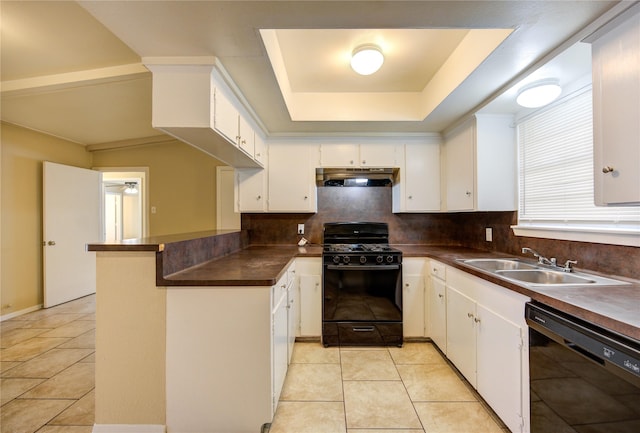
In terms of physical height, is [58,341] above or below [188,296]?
below

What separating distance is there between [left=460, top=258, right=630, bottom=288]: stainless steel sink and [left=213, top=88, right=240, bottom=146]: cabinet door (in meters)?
2.04

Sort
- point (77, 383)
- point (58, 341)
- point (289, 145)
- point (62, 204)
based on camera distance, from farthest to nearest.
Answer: point (62, 204)
point (289, 145)
point (58, 341)
point (77, 383)

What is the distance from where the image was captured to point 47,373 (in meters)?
2.12

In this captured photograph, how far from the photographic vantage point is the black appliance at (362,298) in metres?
2.56

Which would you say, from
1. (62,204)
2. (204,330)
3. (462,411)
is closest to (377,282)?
(462,411)

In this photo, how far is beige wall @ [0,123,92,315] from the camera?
325 centimetres

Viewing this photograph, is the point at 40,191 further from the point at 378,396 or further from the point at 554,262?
the point at 554,262

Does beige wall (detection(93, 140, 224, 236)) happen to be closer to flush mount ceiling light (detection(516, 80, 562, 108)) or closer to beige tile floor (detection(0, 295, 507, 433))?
beige tile floor (detection(0, 295, 507, 433))

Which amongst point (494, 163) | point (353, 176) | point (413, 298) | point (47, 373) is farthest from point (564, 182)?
point (47, 373)

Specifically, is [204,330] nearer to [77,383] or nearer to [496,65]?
[77,383]

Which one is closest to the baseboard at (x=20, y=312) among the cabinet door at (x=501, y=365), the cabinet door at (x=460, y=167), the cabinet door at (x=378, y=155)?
the cabinet door at (x=378, y=155)

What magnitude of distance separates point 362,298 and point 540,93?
213 centimetres

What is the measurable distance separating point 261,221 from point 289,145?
1043mm

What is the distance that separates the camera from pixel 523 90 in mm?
1881
